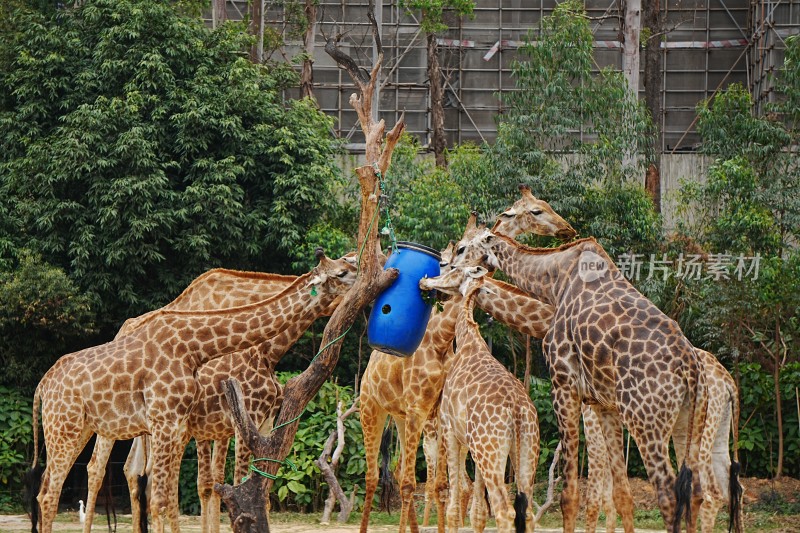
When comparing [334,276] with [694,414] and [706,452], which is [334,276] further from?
[706,452]

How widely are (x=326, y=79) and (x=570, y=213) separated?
40.8 feet

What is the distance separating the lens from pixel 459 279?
1023cm

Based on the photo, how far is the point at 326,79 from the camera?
27.9 meters

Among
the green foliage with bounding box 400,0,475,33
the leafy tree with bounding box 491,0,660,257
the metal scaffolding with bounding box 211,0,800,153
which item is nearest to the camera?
the leafy tree with bounding box 491,0,660,257

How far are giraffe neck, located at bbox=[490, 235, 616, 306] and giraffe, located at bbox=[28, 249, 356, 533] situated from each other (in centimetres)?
166

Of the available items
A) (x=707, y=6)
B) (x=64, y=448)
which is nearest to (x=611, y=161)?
(x=64, y=448)

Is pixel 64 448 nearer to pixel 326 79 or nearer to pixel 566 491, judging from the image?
pixel 566 491

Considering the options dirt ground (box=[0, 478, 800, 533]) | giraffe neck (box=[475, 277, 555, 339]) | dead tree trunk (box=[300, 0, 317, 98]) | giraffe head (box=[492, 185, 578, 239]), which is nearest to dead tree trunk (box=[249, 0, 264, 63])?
dead tree trunk (box=[300, 0, 317, 98])

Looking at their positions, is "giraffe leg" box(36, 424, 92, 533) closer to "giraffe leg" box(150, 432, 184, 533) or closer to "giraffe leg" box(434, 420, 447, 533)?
"giraffe leg" box(150, 432, 184, 533)

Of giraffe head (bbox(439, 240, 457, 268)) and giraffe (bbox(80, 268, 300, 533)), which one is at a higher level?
giraffe head (bbox(439, 240, 457, 268))

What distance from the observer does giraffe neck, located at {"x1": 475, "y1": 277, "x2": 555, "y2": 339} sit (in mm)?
10602

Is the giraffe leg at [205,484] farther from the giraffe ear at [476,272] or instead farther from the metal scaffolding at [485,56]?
the metal scaffolding at [485,56]

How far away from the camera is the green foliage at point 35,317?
16250 mm

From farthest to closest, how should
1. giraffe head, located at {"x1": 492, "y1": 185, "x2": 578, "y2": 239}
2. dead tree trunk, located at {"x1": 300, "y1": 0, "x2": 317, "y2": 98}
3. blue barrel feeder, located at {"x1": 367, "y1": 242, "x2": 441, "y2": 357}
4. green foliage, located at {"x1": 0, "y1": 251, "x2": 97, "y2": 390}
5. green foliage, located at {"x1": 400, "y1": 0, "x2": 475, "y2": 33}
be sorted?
dead tree trunk, located at {"x1": 300, "y1": 0, "x2": 317, "y2": 98}
green foliage, located at {"x1": 400, "y1": 0, "x2": 475, "y2": 33}
green foliage, located at {"x1": 0, "y1": 251, "x2": 97, "y2": 390}
giraffe head, located at {"x1": 492, "y1": 185, "x2": 578, "y2": 239}
blue barrel feeder, located at {"x1": 367, "y1": 242, "x2": 441, "y2": 357}
